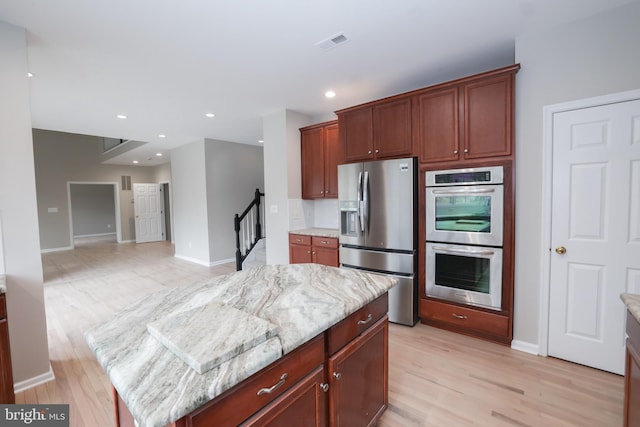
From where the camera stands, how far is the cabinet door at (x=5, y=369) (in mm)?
1758

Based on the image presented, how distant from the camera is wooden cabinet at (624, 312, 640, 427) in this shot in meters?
1.23

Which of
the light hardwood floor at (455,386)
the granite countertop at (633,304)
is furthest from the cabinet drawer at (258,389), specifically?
the granite countertop at (633,304)

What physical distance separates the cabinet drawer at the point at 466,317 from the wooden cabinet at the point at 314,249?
1.20 metres

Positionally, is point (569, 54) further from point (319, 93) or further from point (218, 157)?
point (218, 157)

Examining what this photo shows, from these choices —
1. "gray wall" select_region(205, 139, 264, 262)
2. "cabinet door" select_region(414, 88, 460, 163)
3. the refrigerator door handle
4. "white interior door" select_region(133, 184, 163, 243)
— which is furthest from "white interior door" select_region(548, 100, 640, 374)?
"white interior door" select_region(133, 184, 163, 243)

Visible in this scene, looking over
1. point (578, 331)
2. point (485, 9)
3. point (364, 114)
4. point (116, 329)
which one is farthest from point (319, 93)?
point (578, 331)

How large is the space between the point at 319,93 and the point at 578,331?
3485 mm

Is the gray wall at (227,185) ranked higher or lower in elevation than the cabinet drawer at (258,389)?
higher

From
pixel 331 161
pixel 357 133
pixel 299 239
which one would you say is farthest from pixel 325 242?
pixel 357 133

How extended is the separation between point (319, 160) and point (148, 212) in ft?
26.2

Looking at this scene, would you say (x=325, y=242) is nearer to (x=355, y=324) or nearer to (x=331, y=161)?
(x=331, y=161)

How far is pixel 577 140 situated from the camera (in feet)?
7.25

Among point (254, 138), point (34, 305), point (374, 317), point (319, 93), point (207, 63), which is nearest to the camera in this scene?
point (374, 317)

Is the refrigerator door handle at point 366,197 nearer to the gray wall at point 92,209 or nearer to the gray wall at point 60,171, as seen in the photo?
the gray wall at point 60,171
